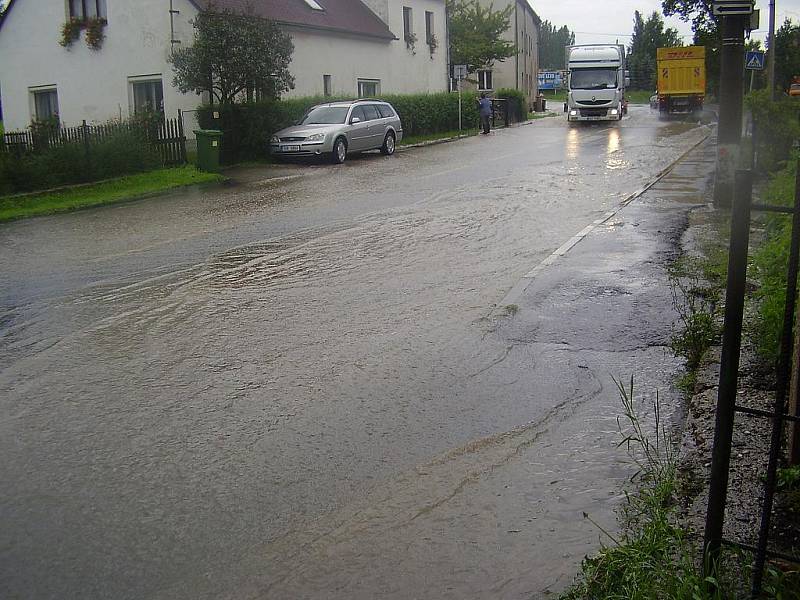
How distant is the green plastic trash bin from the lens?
23.0 m

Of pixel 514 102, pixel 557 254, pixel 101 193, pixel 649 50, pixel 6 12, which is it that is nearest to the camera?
pixel 557 254

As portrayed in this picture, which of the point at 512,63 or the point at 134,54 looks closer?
the point at 134,54

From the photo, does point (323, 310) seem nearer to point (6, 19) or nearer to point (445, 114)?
point (6, 19)

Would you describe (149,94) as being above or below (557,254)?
above

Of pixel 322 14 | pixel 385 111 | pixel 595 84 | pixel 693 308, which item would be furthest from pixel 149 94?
pixel 693 308

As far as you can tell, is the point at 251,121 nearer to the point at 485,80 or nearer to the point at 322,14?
the point at 322,14

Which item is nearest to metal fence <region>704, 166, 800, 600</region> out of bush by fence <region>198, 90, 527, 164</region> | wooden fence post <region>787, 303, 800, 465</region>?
wooden fence post <region>787, 303, 800, 465</region>

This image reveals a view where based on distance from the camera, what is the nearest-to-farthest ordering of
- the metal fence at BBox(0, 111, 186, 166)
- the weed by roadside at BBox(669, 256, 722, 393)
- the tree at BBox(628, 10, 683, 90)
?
the weed by roadside at BBox(669, 256, 722, 393)
the metal fence at BBox(0, 111, 186, 166)
the tree at BBox(628, 10, 683, 90)

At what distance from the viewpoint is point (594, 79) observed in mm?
44625

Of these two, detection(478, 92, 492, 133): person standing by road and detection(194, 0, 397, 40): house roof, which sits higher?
detection(194, 0, 397, 40): house roof

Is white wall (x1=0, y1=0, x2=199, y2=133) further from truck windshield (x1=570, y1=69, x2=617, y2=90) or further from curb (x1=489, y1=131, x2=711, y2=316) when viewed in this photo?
Answer: truck windshield (x1=570, y1=69, x2=617, y2=90)

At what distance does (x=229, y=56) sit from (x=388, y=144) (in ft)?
18.4

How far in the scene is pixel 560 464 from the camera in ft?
16.6

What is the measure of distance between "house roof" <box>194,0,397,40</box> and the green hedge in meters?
6.08
